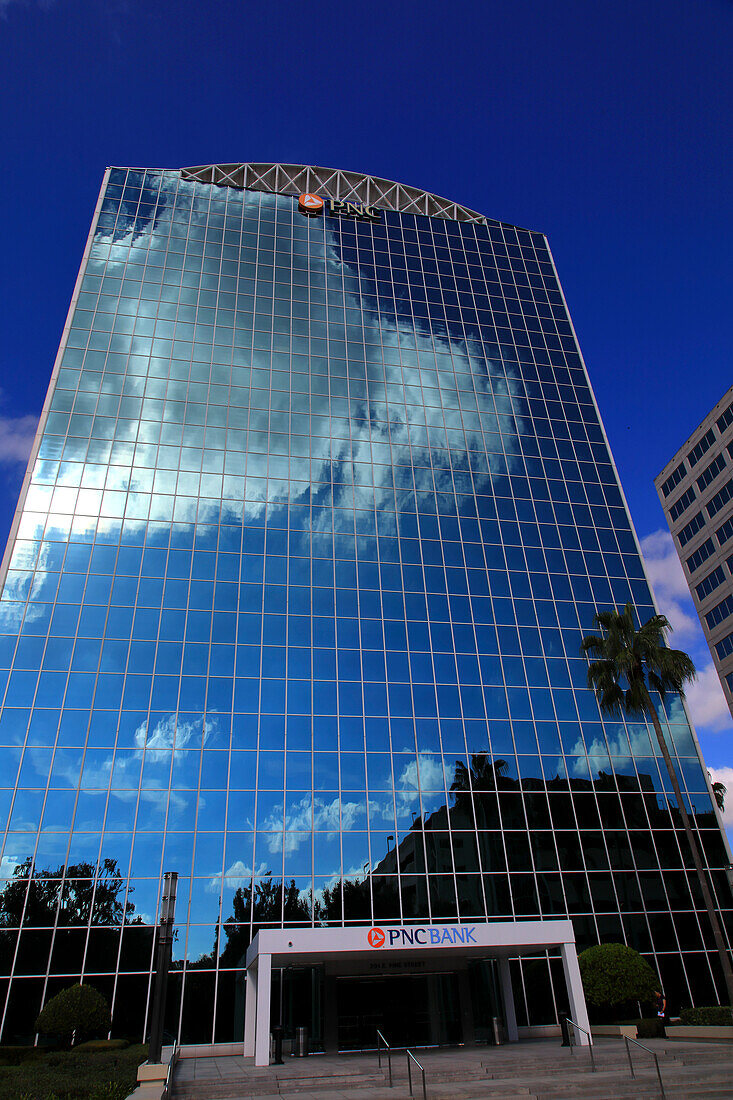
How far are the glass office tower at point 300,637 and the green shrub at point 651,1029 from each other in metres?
6.40

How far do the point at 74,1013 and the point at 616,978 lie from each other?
23.2 metres

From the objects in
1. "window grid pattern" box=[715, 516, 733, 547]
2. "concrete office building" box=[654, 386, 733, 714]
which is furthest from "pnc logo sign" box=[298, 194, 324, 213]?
"window grid pattern" box=[715, 516, 733, 547]

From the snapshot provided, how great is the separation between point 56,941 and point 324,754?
15.7 metres

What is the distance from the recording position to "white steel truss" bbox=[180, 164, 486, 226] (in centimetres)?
7031

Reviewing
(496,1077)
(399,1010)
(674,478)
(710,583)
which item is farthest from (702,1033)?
(674,478)

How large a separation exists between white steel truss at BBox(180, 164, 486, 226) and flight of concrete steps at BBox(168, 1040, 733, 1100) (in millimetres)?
69304

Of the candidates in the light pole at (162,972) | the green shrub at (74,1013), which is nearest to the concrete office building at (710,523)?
the green shrub at (74,1013)

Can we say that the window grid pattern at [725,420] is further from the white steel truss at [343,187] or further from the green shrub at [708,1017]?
the green shrub at [708,1017]

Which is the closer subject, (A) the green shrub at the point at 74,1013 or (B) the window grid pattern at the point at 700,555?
(A) the green shrub at the point at 74,1013

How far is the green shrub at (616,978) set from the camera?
3048 centimetres

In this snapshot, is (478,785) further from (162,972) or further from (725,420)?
(725,420)

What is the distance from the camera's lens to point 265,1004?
2738cm

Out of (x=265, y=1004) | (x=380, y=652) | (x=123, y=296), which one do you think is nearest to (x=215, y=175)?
(x=123, y=296)

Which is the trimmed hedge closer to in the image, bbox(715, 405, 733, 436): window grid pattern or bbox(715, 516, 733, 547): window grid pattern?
bbox(715, 516, 733, 547): window grid pattern
